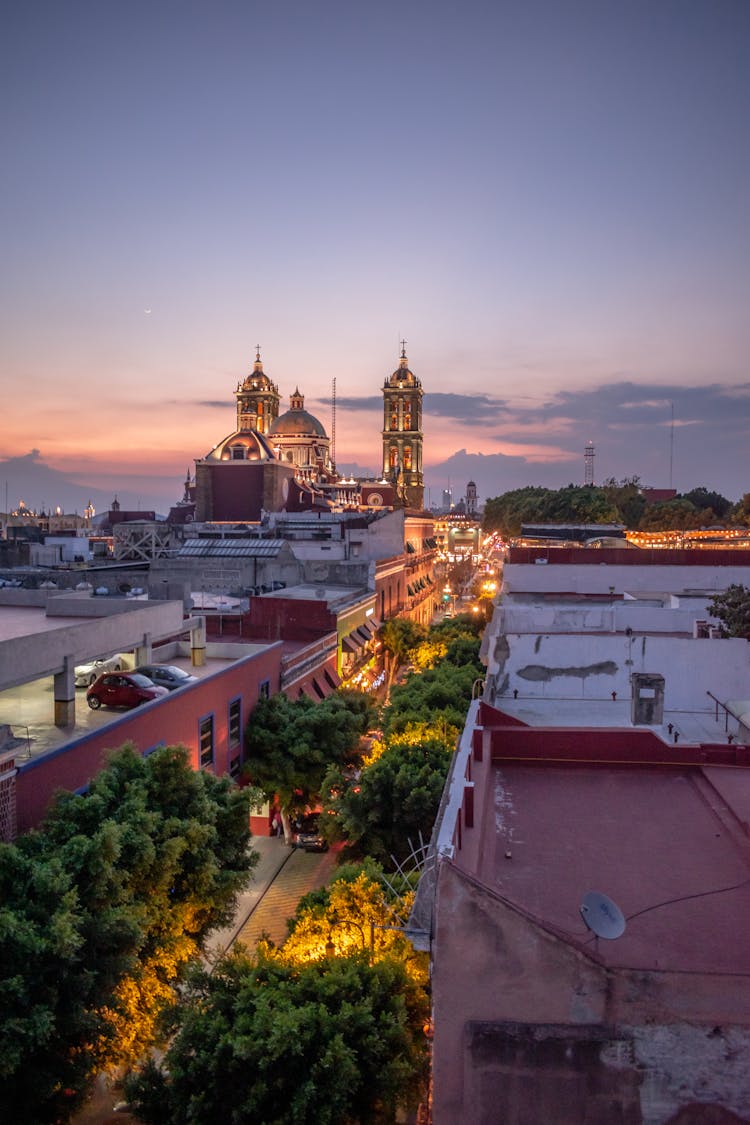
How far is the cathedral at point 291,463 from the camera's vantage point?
8012 cm

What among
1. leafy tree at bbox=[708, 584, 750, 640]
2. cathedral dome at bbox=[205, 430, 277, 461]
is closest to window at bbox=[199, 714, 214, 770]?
leafy tree at bbox=[708, 584, 750, 640]

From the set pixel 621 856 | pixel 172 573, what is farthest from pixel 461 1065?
pixel 172 573

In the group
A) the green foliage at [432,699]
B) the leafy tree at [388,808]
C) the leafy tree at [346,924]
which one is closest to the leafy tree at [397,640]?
the green foliage at [432,699]

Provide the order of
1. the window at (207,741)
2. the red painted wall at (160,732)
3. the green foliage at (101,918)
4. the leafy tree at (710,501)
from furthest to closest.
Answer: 1. the leafy tree at (710,501)
2. the window at (207,741)
3. the red painted wall at (160,732)
4. the green foliage at (101,918)

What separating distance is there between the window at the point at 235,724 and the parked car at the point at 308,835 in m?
3.09

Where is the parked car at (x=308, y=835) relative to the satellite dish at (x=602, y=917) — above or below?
below

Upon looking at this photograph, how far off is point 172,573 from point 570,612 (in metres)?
27.7

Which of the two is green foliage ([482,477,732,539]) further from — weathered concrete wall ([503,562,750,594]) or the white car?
the white car

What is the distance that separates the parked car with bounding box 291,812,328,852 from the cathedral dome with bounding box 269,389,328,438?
97303 millimetres

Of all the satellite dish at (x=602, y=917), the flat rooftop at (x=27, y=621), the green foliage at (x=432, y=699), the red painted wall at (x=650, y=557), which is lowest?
the green foliage at (x=432, y=699)

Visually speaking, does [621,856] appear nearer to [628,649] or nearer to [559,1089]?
[559,1089]

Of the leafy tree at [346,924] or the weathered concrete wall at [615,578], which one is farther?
the weathered concrete wall at [615,578]

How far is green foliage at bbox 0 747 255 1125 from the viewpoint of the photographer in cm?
877

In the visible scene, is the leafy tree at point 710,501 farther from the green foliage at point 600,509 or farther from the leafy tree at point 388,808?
the leafy tree at point 388,808
